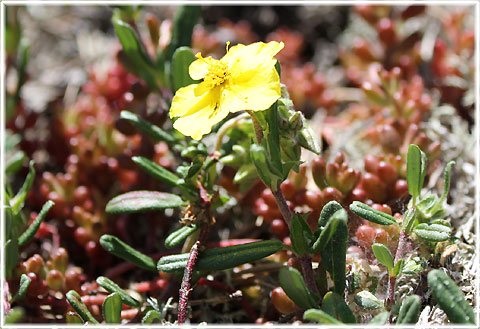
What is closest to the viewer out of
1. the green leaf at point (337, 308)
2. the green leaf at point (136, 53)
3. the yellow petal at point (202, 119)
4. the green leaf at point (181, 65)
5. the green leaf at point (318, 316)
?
the green leaf at point (318, 316)

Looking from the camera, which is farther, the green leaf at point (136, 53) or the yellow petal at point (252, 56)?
the green leaf at point (136, 53)

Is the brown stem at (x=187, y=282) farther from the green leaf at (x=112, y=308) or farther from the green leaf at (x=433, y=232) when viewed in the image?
the green leaf at (x=433, y=232)

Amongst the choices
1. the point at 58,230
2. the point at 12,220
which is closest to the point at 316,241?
the point at 12,220

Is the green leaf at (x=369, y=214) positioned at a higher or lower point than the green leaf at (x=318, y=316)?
higher

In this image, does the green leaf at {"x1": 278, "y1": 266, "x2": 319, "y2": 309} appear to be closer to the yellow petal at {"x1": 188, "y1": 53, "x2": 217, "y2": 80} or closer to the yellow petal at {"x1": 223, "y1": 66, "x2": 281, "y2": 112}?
the yellow petal at {"x1": 223, "y1": 66, "x2": 281, "y2": 112}

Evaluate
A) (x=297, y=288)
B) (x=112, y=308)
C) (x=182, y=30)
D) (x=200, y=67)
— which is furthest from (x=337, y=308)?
(x=182, y=30)

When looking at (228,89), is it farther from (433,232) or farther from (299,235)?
(433,232)

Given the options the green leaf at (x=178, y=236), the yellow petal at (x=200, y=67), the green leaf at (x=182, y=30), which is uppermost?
the green leaf at (x=182, y=30)

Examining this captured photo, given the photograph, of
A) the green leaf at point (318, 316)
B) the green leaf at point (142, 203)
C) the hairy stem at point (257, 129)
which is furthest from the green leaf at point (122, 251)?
the green leaf at point (318, 316)
